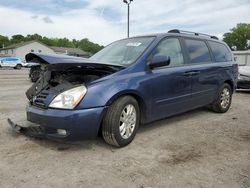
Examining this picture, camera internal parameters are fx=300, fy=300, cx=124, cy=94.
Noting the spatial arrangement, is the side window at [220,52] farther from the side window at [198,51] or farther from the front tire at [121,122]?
the front tire at [121,122]

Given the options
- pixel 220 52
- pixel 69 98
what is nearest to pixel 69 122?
pixel 69 98

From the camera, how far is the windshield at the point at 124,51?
4699 mm

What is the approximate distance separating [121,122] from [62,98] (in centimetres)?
88

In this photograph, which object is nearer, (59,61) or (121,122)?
(59,61)

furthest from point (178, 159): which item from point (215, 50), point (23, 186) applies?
point (215, 50)

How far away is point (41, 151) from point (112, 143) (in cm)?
96

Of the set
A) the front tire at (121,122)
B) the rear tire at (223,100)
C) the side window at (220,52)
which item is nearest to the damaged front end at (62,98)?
the front tire at (121,122)

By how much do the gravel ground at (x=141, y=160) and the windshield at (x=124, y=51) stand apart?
1231 millimetres

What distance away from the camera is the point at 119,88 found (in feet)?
13.2

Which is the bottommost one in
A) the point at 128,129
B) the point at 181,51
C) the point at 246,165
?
the point at 246,165

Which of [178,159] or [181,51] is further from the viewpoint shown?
[181,51]

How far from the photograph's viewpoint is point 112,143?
411cm

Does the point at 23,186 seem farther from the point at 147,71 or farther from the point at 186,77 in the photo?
the point at 186,77

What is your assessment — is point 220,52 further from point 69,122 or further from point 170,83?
point 69,122
